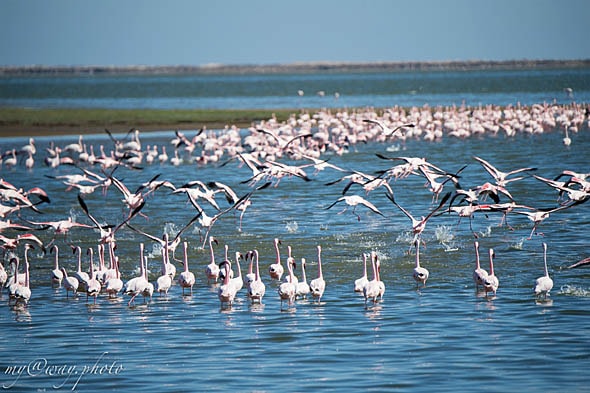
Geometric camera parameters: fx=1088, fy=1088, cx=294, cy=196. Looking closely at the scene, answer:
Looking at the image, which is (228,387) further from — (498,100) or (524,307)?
(498,100)

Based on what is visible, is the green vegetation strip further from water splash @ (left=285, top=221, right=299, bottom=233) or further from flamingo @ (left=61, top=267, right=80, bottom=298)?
flamingo @ (left=61, top=267, right=80, bottom=298)

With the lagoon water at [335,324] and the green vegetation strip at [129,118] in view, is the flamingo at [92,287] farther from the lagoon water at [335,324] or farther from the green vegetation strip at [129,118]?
the green vegetation strip at [129,118]

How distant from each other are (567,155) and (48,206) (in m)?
17.9

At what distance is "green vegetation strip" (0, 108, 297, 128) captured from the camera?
5725 cm

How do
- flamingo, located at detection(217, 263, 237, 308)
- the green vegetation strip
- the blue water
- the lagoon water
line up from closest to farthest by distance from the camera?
1. the lagoon water
2. flamingo, located at detection(217, 263, 237, 308)
3. the green vegetation strip
4. the blue water

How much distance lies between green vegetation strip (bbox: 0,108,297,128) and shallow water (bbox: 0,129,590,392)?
110ft

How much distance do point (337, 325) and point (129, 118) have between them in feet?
152

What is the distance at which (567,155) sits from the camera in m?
36.9

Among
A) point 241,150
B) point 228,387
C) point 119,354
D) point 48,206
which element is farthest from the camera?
point 241,150

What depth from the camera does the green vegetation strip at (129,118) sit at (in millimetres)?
57250

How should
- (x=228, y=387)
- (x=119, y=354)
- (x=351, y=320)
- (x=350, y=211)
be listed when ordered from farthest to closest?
(x=350, y=211) < (x=351, y=320) < (x=119, y=354) < (x=228, y=387)

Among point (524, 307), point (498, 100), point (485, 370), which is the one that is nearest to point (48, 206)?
point (524, 307)

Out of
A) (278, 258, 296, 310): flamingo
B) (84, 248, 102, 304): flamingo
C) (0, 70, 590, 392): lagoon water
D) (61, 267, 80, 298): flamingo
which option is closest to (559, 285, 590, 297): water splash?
(0, 70, 590, 392): lagoon water

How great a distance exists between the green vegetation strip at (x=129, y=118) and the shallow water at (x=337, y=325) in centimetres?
3366
